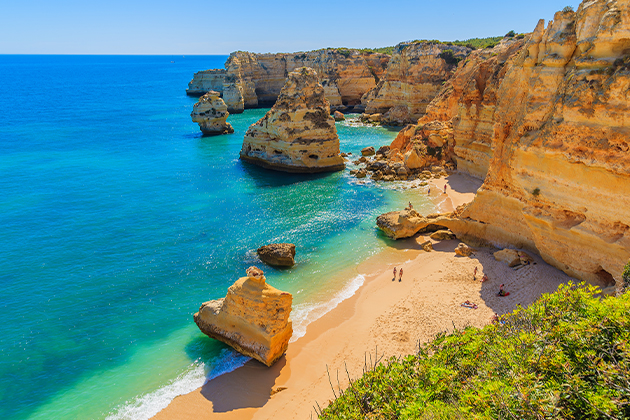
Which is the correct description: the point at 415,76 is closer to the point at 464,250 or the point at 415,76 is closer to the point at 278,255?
the point at 464,250

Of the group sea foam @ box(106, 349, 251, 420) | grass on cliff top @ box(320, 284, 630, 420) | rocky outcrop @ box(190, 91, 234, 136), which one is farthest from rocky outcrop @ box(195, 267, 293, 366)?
rocky outcrop @ box(190, 91, 234, 136)

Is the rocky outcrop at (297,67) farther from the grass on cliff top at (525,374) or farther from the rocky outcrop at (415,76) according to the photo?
the grass on cliff top at (525,374)

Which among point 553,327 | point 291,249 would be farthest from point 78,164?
point 553,327

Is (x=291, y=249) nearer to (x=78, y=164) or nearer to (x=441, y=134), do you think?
(x=441, y=134)

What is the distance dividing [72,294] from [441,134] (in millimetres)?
35721

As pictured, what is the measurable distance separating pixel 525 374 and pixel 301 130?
37743mm

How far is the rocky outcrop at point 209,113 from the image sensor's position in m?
61.6

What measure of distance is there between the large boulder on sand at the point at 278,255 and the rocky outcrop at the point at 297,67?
6231cm

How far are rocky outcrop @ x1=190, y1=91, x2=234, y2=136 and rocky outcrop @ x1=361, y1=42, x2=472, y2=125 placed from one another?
1118 inches

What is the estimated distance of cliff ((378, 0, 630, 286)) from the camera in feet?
49.1

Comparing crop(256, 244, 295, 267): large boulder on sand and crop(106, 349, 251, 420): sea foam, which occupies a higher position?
crop(256, 244, 295, 267): large boulder on sand

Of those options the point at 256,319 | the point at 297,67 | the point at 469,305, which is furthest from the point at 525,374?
the point at 297,67

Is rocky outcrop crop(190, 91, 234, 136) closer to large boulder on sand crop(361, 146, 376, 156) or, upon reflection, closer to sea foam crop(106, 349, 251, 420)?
large boulder on sand crop(361, 146, 376, 156)

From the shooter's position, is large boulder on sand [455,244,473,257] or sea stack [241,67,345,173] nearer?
large boulder on sand [455,244,473,257]
